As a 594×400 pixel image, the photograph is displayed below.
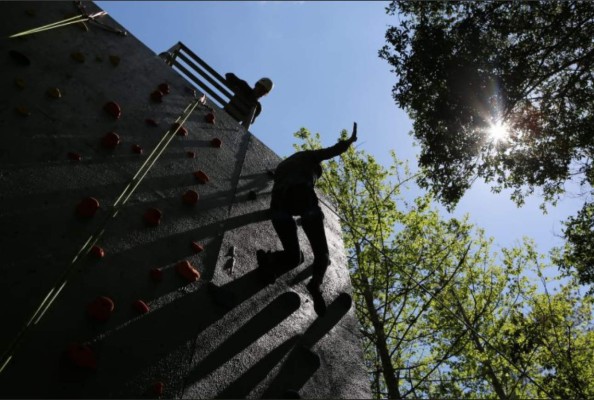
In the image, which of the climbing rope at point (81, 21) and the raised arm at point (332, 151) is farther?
the raised arm at point (332, 151)

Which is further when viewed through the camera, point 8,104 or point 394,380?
point 394,380

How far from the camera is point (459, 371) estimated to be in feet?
34.1

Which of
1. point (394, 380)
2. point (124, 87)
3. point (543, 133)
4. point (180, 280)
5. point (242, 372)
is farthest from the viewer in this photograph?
point (543, 133)

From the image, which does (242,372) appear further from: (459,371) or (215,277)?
(459,371)

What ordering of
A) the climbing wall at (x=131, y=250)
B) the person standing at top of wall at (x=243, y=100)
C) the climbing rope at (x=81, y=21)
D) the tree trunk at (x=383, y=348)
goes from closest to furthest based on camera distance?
the climbing wall at (x=131, y=250)
the climbing rope at (x=81, y=21)
the person standing at top of wall at (x=243, y=100)
the tree trunk at (x=383, y=348)

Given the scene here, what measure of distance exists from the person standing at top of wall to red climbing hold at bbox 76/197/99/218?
381cm

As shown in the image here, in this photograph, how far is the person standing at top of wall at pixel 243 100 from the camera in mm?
6316

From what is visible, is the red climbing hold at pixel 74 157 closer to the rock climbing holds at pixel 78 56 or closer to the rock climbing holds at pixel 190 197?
the rock climbing holds at pixel 190 197

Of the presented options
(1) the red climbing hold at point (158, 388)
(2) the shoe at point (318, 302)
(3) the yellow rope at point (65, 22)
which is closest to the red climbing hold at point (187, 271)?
(1) the red climbing hold at point (158, 388)

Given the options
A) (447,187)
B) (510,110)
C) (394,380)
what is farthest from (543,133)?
(394,380)

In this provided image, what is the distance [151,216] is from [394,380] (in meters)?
6.25

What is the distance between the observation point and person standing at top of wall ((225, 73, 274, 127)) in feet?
20.7

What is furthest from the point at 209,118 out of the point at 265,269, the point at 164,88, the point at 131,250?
the point at 131,250

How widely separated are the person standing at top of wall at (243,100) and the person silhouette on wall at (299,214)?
2.79 m
